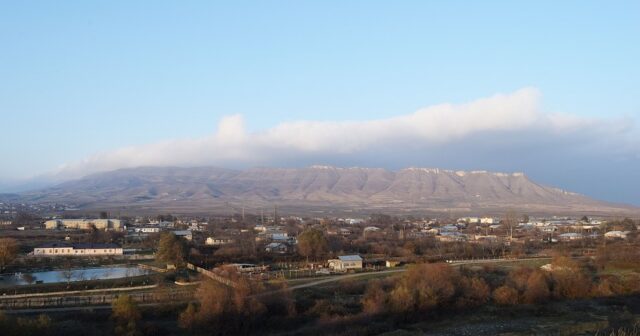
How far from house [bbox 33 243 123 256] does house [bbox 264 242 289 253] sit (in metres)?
10.6

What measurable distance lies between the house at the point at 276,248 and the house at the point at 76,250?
34.7 ft

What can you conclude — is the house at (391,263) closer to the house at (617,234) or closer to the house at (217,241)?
the house at (217,241)

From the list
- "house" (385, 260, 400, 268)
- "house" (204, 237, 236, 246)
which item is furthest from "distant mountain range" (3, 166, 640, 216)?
"house" (385, 260, 400, 268)

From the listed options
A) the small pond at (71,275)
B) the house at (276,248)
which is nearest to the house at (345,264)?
the house at (276,248)

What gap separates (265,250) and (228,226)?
2714cm

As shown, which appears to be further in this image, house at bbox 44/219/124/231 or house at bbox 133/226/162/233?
house at bbox 44/219/124/231

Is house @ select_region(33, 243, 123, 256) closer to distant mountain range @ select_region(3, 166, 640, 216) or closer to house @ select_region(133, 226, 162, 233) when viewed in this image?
house @ select_region(133, 226, 162, 233)

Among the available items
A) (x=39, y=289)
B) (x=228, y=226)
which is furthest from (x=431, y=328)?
(x=228, y=226)

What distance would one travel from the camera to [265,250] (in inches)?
1783

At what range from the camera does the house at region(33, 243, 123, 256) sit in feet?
145

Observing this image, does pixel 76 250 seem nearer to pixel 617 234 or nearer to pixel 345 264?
pixel 345 264

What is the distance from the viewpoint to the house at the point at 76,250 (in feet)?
145

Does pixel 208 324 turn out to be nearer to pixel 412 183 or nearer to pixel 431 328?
pixel 431 328

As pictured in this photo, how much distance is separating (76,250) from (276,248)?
46.8ft
